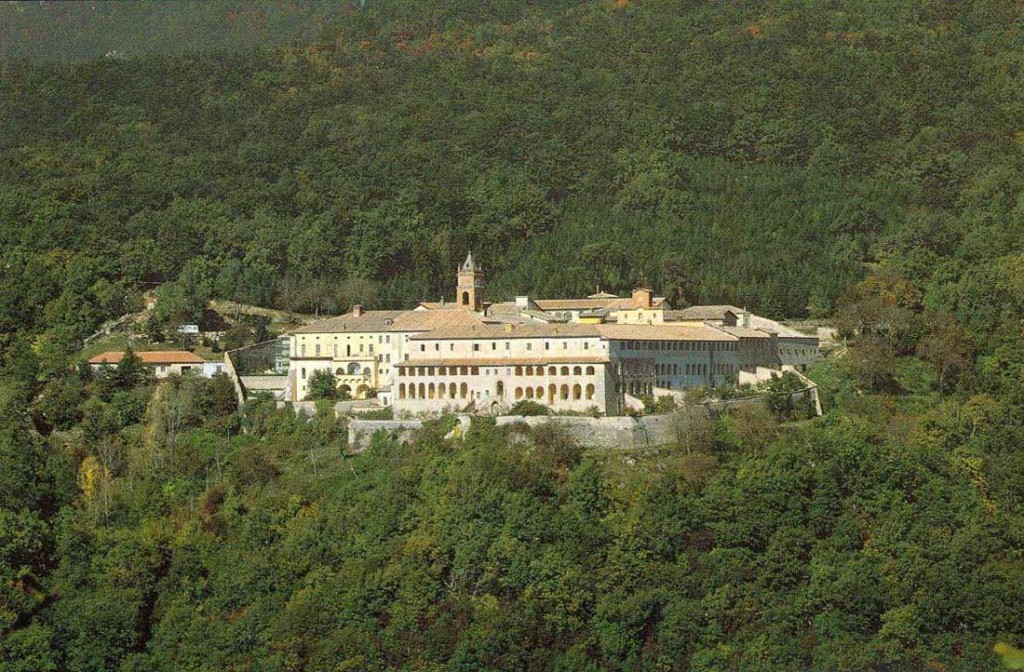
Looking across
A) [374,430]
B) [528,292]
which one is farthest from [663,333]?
[528,292]

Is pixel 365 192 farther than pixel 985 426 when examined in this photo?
Yes

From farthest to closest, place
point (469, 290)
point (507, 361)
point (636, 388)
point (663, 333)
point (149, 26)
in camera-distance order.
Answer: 1. point (149, 26)
2. point (469, 290)
3. point (663, 333)
4. point (636, 388)
5. point (507, 361)

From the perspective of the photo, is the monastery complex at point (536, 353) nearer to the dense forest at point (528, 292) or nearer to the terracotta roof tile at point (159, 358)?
the dense forest at point (528, 292)

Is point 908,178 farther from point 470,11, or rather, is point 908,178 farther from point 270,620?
point 270,620

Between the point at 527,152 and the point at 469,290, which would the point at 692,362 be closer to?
the point at 469,290

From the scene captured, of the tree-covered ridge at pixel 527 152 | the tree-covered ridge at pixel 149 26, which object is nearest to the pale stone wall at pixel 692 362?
the tree-covered ridge at pixel 527 152

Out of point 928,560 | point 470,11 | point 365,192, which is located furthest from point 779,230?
point 470,11
